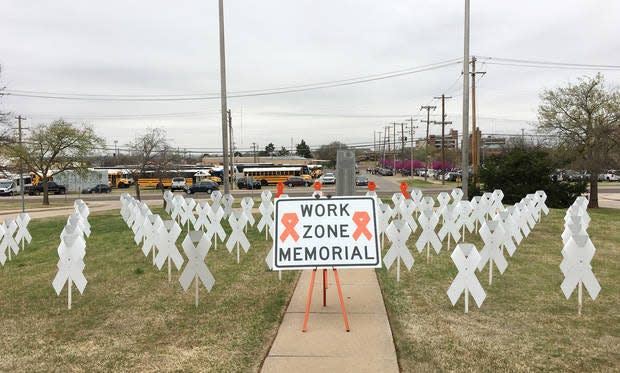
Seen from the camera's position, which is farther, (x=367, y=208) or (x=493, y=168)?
(x=493, y=168)

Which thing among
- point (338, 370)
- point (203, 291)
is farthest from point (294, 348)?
point (203, 291)

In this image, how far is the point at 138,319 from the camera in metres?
6.30

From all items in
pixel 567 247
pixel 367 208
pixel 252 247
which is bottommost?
pixel 252 247

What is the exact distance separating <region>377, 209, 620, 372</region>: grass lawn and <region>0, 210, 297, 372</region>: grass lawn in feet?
5.59

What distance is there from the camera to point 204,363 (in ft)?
15.7

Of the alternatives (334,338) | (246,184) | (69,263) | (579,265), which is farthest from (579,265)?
(246,184)

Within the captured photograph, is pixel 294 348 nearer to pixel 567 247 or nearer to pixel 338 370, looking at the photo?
pixel 338 370

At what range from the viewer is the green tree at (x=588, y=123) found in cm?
2416

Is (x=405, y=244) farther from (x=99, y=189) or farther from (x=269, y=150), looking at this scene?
(x=269, y=150)

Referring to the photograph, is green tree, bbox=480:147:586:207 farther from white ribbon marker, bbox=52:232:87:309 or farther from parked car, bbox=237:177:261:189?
parked car, bbox=237:177:261:189

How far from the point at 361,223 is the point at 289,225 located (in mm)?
871

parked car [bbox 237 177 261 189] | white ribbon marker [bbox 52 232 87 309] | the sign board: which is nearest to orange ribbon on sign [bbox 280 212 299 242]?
the sign board

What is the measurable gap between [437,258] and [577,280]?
3.99 metres

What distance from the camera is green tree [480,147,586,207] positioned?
24.2 meters
